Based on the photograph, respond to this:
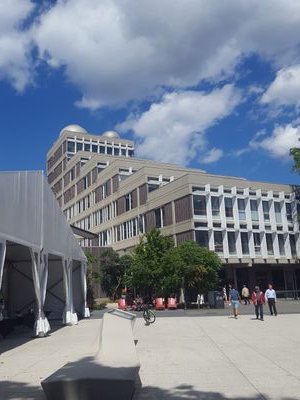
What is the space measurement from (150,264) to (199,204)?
43.9ft

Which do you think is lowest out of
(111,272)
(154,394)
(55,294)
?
(154,394)

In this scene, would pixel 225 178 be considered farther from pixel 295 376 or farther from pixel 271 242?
pixel 295 376

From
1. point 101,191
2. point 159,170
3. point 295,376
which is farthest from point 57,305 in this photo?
point 101,191

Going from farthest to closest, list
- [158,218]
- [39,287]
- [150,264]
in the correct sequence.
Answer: [158,218], [150,264], [39,287]

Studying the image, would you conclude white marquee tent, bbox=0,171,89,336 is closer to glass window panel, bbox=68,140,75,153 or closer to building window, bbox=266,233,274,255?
building window, bbox=266,233,274,255

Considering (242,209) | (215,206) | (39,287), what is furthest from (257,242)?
(39,287)

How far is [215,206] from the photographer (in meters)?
52.2

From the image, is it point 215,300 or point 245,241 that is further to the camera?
point 245,241

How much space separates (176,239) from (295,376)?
4381cm

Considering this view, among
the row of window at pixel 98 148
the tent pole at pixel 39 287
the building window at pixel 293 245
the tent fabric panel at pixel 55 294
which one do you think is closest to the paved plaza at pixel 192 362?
the tent pole at pixel 39 287

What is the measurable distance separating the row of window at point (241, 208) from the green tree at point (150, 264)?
32.3 ft

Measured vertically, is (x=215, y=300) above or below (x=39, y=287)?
below

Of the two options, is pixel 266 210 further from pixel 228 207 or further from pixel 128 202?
pixel 128 202

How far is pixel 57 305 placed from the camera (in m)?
28.2
